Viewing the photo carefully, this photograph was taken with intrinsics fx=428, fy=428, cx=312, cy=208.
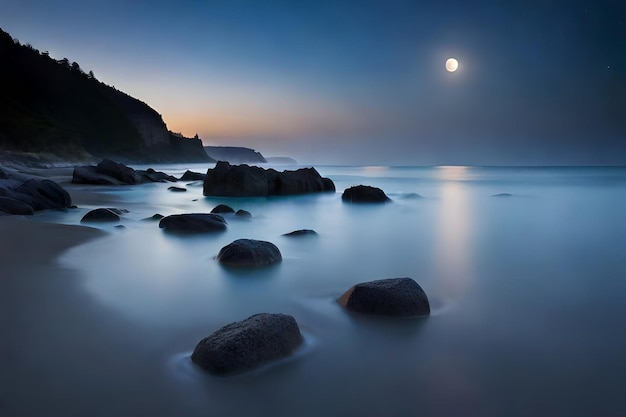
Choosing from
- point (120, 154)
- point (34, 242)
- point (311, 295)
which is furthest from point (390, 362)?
point (120, 154)

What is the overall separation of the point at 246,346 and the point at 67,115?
85623 millimetres

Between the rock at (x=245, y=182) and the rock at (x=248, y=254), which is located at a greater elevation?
the rock at (x=245, y=182)

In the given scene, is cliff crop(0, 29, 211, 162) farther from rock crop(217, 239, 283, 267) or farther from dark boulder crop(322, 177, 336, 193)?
rock crop(217, 239, 283, 267)

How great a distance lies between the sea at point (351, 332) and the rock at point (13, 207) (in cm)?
325

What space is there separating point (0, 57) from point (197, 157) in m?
60.7

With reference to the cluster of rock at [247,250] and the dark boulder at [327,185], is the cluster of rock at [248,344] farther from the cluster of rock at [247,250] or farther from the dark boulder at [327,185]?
the dark boulder at [327,185]

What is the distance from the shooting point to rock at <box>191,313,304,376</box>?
102 inches

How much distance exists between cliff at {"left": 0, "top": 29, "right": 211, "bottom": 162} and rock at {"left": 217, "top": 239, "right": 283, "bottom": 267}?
51721mm

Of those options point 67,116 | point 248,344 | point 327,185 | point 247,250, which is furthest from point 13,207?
point 67,116

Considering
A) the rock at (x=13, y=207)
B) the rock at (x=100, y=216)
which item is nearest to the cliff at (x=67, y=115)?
the rock at (x=13, y=207)

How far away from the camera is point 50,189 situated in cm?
1080

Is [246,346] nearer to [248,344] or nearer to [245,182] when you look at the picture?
[248,344]

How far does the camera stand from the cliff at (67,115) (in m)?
52.4

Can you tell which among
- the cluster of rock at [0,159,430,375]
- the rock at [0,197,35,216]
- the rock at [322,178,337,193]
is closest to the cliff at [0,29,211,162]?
the cluster of rock at [0,159,430,375]
